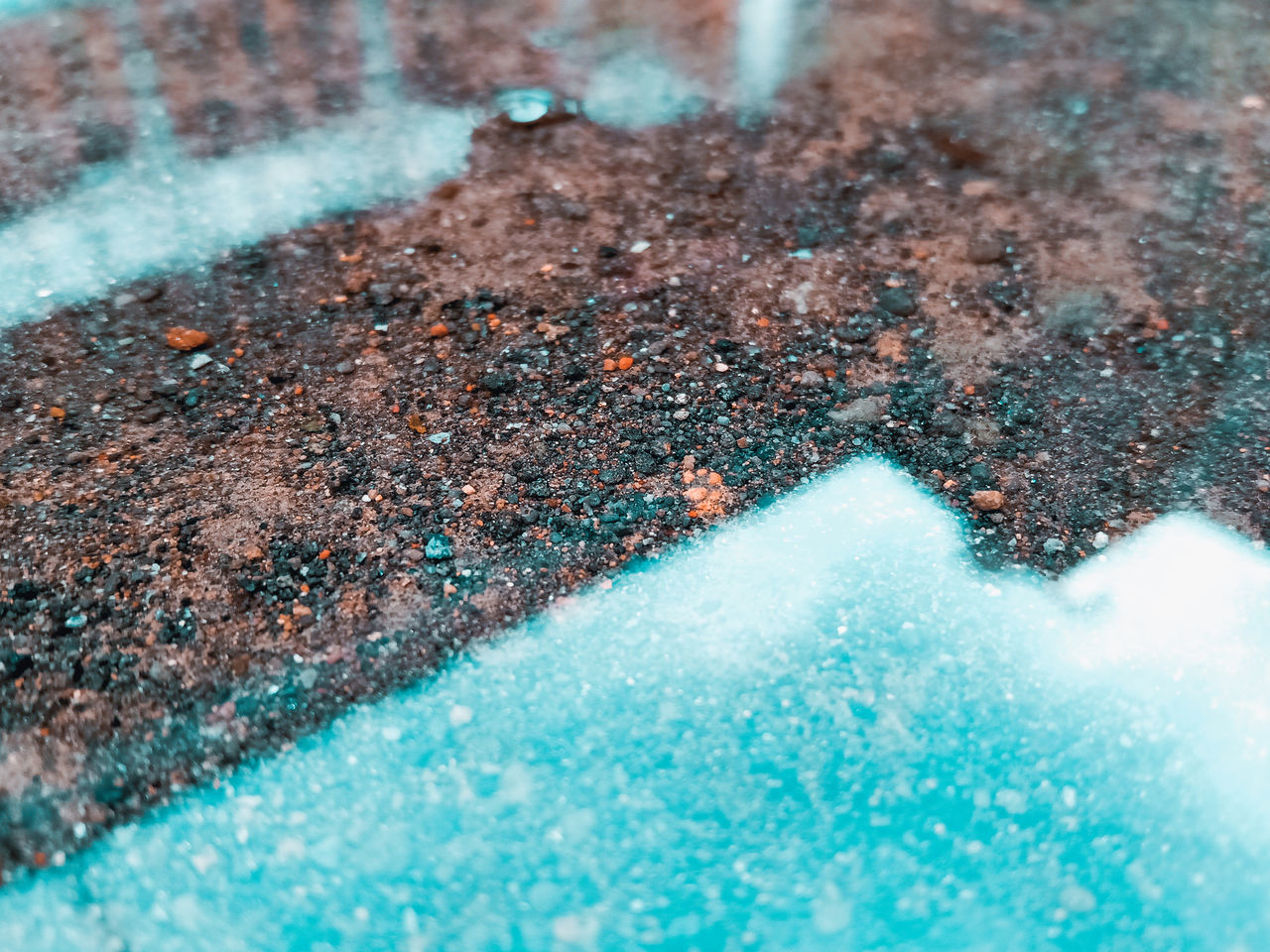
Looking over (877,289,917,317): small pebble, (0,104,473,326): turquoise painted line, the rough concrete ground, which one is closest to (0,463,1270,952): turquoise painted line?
the rough concrete ground

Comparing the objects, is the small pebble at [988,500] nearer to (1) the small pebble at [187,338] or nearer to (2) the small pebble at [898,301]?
(2) the small pebble at [898,301]

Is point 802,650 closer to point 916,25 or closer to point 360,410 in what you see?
point 360,410

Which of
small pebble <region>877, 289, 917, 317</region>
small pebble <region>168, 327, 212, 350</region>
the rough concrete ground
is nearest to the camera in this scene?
the rough concrete ground

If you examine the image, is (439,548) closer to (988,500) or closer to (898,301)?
(988,500)

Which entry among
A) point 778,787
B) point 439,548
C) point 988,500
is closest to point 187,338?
point 439,548

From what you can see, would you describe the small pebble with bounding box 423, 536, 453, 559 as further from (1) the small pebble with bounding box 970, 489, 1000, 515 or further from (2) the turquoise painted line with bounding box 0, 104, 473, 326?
(2) the turquoise painted line with bounding box 0, 104, 473, 326

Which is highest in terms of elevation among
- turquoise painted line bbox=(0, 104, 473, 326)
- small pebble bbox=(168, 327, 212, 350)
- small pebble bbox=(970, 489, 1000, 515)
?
turquoise painted line bbox=(0, 104, 473, 326)
